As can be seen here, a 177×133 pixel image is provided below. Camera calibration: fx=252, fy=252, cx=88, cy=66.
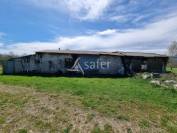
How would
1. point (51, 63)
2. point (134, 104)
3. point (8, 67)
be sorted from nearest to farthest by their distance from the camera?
point (134, 104)
point (51, 63)
point (8, 67)

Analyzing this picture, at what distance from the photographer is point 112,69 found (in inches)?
1131

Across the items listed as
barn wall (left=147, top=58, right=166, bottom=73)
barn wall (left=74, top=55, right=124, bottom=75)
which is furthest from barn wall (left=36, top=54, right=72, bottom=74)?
barn wall (left=147, top=58, right=166, bottom=73)

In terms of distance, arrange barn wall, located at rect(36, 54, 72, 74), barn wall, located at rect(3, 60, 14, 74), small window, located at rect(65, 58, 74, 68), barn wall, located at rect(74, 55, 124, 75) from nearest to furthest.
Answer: barn wall, located at rect(36, 54, 72, 74) < small window, located at rect(65, 58, 74, 68) < barn wall, located at rect(74, 55, 124, 75) < barn wall, located at rect(3, 60, 14, 74)

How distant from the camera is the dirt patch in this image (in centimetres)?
928

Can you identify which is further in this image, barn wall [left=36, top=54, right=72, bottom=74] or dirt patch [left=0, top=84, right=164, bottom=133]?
barn wall [left=36, top=54, right=72, bottom=74]

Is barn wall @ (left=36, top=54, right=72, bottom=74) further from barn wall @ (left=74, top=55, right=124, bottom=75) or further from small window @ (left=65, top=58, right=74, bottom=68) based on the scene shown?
barn wall @ (left=74, top=55, right=124, bottom=75)

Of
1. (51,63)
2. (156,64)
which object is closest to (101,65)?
(51,63)

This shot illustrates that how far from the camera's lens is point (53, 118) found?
9938mm

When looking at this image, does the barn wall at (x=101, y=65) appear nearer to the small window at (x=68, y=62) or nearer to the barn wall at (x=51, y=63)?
the small window at (x=68, y=62)

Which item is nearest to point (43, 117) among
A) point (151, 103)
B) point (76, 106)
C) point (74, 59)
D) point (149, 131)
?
point (76, 106)

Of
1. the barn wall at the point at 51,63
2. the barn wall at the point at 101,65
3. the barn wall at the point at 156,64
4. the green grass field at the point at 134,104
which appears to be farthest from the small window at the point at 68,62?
the green grass field at the point at 134,104

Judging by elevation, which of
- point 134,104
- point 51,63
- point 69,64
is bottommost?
point 134,104

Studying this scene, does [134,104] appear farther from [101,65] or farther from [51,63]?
[51,63]

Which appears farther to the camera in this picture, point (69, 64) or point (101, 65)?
point (101, 65)
